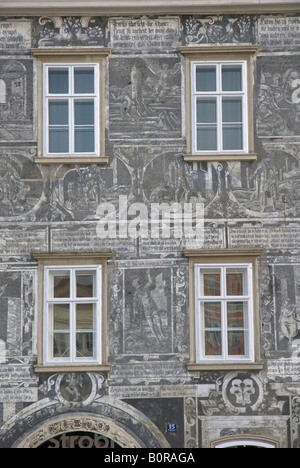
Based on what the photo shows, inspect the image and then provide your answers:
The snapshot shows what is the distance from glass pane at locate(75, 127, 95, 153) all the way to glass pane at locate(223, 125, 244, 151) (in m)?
2.26

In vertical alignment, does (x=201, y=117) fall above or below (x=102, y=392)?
above

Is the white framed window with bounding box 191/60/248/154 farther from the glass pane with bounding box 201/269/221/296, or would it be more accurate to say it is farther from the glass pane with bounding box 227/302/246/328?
the glass pane with bounding box 227/302/246/328

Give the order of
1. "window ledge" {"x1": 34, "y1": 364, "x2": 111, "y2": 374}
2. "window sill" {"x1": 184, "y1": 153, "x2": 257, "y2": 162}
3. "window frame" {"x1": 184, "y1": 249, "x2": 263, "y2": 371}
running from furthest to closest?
"window sill" {"x1": 184, "y1": 153, "x2": 257, "y2": 162} → "window frame" {"x1": 184, "y1": 249, "x2": 263, "y2": 371} → "window ledge" {"x1": 34, "y1": 364, "x2": 111, "y2": 374}

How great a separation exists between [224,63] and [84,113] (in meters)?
2.55

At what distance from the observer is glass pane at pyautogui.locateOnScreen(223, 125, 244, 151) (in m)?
20.6

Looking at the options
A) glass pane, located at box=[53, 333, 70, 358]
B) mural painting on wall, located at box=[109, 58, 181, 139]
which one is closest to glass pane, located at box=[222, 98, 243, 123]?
mural painting on wall, located at box=[109, 58, 181, 139]

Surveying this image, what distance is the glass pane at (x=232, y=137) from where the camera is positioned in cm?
2062

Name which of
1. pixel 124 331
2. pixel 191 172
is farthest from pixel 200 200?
pixel 124 331

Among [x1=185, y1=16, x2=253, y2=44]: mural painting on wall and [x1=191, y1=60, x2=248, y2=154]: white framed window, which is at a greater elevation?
[x1=185, y1=16, x2=253, y2=44]: mural painting on wall

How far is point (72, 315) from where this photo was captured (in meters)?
20.2

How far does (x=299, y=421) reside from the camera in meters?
19.8

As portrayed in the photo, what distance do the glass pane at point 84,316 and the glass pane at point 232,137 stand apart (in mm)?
3576

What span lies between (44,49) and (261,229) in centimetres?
481

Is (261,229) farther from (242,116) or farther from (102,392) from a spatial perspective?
(102,392)
